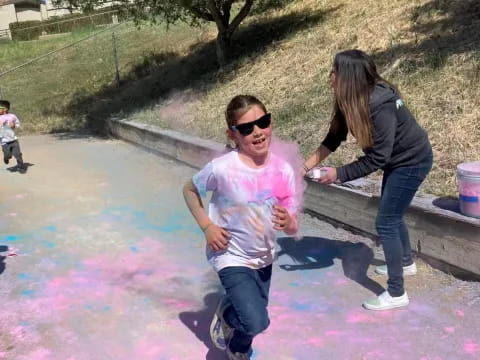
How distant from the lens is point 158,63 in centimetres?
1619

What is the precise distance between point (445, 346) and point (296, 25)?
994 cm

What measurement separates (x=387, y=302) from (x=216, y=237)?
5.05ft

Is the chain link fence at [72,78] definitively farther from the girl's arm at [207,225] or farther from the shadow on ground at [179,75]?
the girl's arm at [207,225]

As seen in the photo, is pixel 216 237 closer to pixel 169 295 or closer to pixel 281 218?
pixel 281 218

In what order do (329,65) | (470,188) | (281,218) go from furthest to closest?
(329,65), (470,188), (281,218)

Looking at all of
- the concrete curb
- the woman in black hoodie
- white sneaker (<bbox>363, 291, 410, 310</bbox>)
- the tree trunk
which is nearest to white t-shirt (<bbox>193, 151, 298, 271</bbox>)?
the woman in black hoodie

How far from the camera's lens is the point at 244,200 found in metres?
2.78

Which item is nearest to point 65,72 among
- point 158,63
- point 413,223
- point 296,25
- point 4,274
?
point 158,63

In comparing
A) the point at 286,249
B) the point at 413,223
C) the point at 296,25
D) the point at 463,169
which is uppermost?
the point at 296,25

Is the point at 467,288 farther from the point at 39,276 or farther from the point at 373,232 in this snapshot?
the point at 39,276

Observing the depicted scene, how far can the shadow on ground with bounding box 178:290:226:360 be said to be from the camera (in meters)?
3.36

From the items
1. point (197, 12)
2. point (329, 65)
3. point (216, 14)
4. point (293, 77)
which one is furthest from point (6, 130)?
point (216, 14)

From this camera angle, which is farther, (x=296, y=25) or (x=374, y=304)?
Result: (x=296, y=25)

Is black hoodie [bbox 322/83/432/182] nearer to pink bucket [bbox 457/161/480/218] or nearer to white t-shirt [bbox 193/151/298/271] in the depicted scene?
pink bucket [bbox 457/161/480/218]
